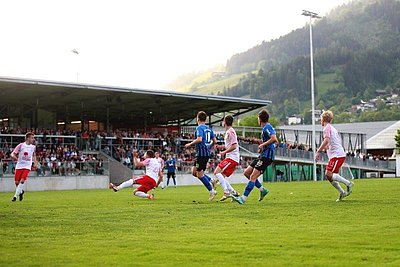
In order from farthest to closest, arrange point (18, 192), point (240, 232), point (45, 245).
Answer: point (18, 192) < point (240, 232) < point (45, 245)

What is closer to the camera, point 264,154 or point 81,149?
point 264,154

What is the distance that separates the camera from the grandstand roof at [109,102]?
51.2m

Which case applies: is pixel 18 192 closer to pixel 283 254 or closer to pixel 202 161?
pixel 202 161

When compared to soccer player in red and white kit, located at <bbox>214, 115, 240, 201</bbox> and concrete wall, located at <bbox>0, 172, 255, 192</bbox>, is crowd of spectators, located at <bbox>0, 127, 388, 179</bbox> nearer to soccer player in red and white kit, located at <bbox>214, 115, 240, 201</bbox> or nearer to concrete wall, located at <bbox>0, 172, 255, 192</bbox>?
concrete wall, located at <bbox>0, 172, 255, 192</bbox>

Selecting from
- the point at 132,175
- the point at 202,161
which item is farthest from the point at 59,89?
the point at 202,161

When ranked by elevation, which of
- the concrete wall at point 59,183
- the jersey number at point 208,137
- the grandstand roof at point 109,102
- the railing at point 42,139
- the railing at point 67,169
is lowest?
the concrete wall at point 59,183

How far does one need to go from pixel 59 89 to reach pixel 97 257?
45408 mm

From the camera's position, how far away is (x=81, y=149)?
51.3 m

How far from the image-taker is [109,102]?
58906 mm

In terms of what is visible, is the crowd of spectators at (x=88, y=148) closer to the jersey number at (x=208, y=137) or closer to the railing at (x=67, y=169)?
the railing at (x=67, y=169)

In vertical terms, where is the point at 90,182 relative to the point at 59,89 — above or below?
below

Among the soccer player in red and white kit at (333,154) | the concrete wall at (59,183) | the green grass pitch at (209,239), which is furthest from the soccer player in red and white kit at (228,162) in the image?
the concrete wall at (59,183)

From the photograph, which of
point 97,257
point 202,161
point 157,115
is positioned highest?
point 157,115

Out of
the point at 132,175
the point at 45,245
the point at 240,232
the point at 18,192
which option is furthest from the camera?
the point at 132,175
